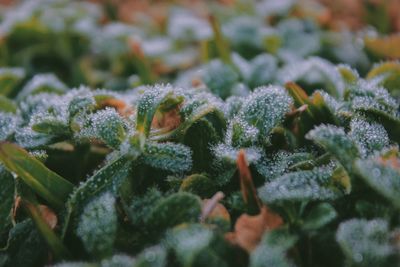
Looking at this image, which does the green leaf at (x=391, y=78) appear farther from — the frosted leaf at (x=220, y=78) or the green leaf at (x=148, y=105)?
the green leaf at (x=148, y=105)

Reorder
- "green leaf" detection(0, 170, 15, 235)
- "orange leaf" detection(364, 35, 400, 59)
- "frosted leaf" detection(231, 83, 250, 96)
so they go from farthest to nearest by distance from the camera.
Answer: "orange leaf" detection(364, 35, 400, 59) < "frosted leaf" detection(231, 83, 250, 96) < "green leaf" detection(0, 170, 15, 235)

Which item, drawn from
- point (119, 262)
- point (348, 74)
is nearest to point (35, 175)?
point (119, 262)

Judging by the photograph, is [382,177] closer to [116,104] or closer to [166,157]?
[166,157]

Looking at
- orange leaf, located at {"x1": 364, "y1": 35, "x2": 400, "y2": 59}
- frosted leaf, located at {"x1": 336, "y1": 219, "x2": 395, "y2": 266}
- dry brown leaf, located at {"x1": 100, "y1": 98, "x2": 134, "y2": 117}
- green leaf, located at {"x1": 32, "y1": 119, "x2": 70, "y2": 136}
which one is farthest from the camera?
orange leaf, located at {"x1": 364, "y1": 35, "x2": 400, "y2": 59}

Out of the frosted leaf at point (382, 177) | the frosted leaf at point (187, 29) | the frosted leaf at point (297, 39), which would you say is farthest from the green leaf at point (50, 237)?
the frosted leaf at point (187, 29)

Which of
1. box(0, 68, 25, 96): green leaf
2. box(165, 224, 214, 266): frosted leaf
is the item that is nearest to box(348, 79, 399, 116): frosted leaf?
box(165, 224, 214, 266): frosted leaf

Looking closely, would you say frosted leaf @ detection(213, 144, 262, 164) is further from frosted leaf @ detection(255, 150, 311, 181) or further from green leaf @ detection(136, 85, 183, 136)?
green leaf @ detection(136, 85, 183, 136)
